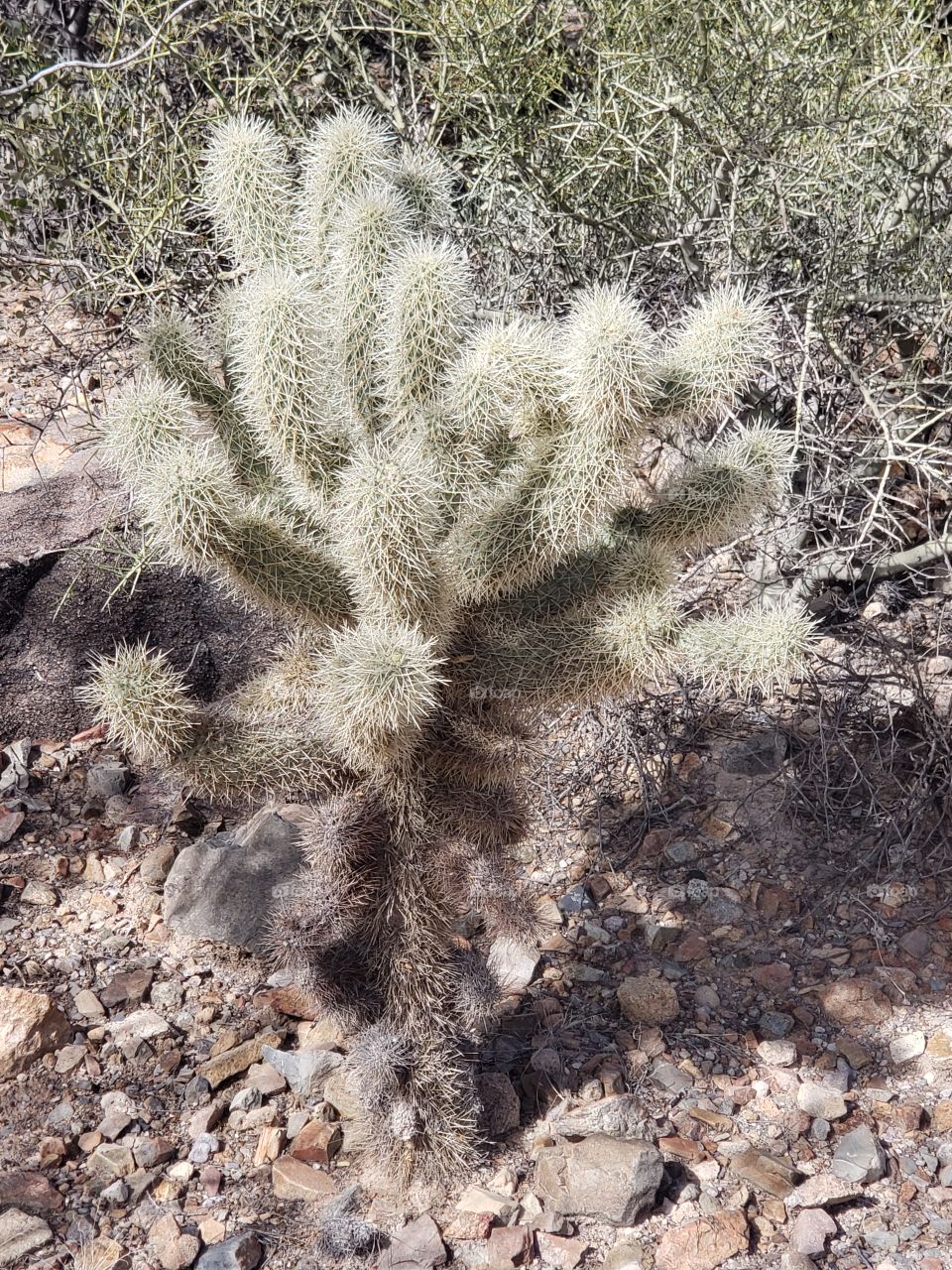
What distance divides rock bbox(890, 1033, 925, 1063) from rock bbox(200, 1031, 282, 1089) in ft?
4.58

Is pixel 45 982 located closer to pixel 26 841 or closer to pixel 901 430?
pixel 26 841

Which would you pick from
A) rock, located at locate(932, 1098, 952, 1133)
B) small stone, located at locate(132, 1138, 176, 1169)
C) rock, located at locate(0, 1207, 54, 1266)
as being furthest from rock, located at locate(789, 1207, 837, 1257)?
rock, located at locate(0, 1207, 54, 1266)

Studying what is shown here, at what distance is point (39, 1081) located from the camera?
2.57m

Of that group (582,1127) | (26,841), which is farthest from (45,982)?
(582,1127)

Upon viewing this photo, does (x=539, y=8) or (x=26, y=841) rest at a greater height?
(x=539, y=8)

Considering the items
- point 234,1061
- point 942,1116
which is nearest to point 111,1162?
point 234,1061

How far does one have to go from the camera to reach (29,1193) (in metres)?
2.29

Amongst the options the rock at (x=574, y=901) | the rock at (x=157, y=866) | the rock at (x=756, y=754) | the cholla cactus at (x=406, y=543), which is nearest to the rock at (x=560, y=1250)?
the cholla cactus at (x=406, y=543)

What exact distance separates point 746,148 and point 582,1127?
241cm

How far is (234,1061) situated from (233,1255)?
0.52 m

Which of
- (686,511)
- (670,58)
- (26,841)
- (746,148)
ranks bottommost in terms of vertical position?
(26,841)

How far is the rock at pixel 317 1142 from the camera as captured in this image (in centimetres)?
245

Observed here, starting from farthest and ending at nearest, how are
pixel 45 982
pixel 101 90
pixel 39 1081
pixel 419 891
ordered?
pixel 101 90, pixel 45 982, pixel 39 1081, pixel 419 891

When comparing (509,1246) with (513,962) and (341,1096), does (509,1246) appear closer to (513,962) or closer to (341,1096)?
(341,1096)
